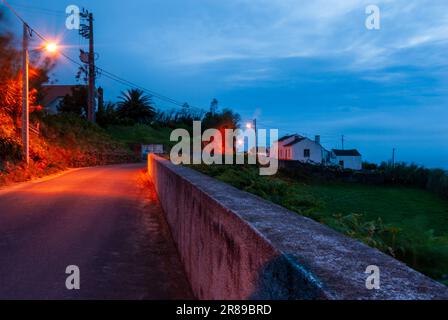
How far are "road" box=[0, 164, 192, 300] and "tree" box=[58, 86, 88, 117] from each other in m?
50.3

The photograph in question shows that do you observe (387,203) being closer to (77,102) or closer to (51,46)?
(51,46)

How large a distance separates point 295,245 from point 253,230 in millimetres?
348

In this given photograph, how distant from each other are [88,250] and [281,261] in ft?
17.7

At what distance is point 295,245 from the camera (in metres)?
2.73

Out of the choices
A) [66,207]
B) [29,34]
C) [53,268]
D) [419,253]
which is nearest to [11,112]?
[29,34]

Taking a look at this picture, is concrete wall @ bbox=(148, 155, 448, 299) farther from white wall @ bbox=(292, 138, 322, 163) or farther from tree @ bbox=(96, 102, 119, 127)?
white wall @ bbox=(292, 138, 322, 163)

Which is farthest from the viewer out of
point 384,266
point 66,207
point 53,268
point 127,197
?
point 127,197

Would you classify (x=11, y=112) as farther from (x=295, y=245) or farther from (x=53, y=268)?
(x=295, y=245)

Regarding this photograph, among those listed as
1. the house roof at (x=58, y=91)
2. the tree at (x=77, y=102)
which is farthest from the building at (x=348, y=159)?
the house roof at (x=58, y=91)

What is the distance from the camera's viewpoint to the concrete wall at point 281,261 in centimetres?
204

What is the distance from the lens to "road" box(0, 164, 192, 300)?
5.39m

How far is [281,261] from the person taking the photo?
7.89 ft

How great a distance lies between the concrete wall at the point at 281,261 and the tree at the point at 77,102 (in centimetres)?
5924

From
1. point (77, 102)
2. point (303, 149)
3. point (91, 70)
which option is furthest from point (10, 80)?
point (303, 149)
